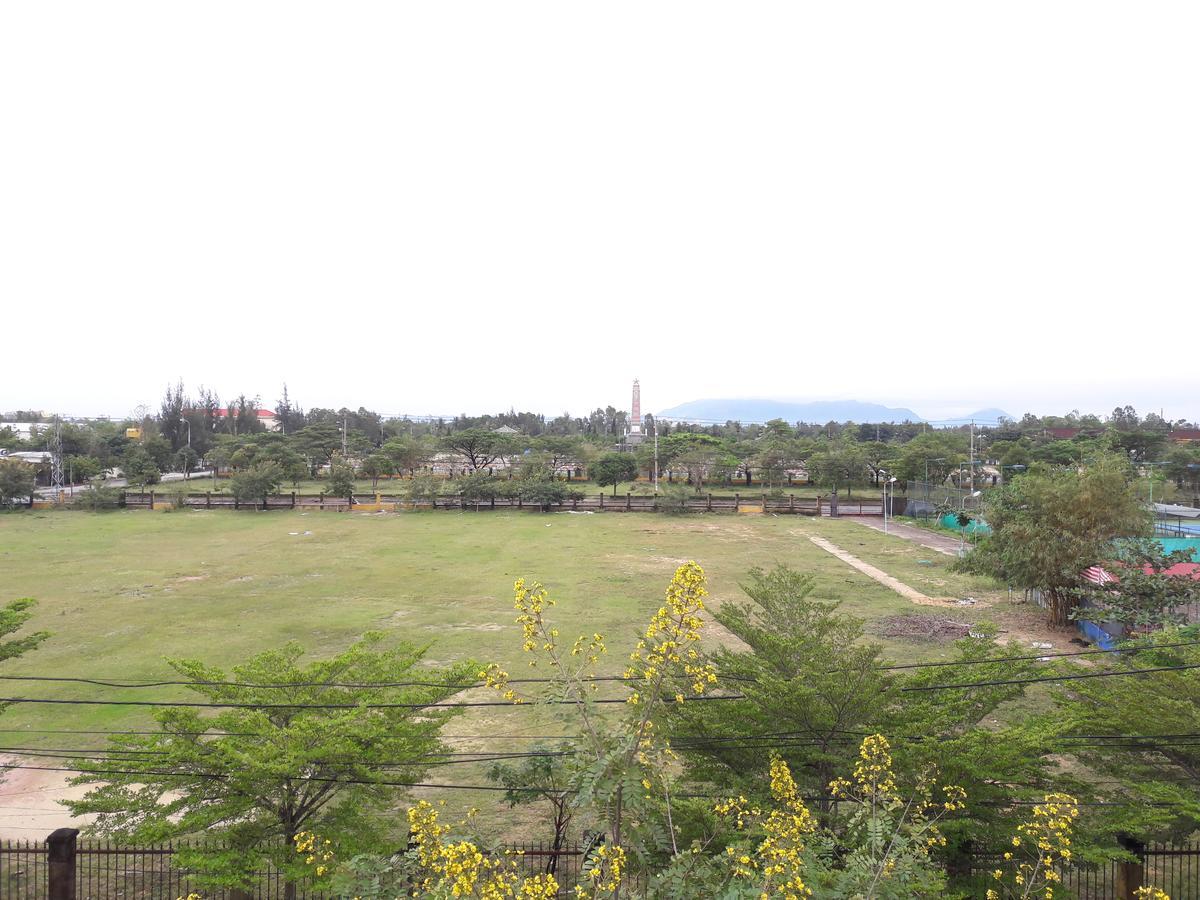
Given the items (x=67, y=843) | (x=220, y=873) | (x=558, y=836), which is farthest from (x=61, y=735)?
(x=558, y=836)

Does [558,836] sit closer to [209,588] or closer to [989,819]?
[989,819]

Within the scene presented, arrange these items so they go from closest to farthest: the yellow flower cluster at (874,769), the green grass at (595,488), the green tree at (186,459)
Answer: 1. the yellow flower cluster at (874,769)
2. the green grass at (595,488)
3. the green tree at (186,459)

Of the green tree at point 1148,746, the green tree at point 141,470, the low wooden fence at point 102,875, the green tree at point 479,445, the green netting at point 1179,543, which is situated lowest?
the low wooden fence at point 102,875

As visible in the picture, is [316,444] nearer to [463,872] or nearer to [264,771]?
[264,771]

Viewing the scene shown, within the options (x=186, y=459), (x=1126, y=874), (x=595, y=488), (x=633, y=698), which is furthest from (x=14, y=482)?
(x=1126, y=874)

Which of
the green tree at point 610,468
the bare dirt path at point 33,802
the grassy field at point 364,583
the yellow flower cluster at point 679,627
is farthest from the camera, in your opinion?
the green tree at point 610,468

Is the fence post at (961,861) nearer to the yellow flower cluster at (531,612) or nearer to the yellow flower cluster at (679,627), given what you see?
the yellow flower cluster at (679,627)

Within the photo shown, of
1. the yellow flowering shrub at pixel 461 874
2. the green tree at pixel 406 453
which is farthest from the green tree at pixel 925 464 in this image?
the yellow flowering shrub at pixel 461 874
